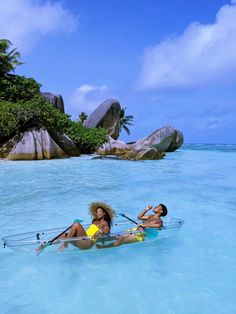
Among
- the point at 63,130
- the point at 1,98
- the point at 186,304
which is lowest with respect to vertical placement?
the point at 186,304

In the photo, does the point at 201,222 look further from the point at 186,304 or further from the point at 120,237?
the point at 186,304

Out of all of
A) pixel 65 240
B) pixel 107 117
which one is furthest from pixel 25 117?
pixel 65 240

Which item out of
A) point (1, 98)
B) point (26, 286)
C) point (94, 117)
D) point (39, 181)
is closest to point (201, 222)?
point (26, 286)

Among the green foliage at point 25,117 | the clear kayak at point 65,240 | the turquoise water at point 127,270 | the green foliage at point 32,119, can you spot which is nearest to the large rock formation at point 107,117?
the green foliage at point 32,119

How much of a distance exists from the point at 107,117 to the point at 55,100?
5.10 m

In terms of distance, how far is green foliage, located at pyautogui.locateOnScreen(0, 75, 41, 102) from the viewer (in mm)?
23422

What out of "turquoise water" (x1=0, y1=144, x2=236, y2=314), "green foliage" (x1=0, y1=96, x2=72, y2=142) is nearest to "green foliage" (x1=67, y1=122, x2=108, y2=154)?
"green foliage" (x1=0, y1=96, x2=72, y2=142)

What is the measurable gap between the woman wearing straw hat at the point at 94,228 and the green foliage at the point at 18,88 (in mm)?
19130

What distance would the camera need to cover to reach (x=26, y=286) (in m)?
4.02

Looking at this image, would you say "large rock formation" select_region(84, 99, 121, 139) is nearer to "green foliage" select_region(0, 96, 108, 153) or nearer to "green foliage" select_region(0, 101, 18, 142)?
"green foliage" select_region(0, 96, 108, 153)

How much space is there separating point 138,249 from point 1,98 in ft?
66.2

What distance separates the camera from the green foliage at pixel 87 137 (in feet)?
80.9

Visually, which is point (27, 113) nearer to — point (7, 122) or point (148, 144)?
→ point (7, 122)

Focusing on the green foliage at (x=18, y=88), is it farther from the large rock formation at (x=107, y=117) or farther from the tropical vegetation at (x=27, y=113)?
the large rock formation at (x=107, y=117)
